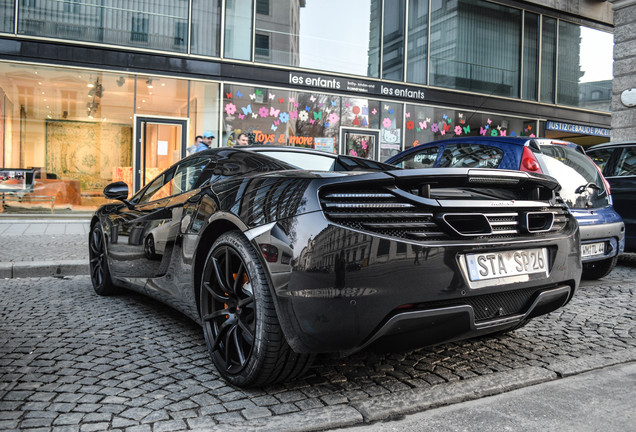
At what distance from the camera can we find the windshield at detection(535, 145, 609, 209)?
507 centimetres

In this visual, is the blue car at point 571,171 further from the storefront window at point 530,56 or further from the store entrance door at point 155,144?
the storefront window at point 530,56

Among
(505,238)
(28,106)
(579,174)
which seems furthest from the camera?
(28,106)

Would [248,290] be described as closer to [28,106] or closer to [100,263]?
[100,263]

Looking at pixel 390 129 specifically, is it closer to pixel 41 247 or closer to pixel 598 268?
pixel 598 268

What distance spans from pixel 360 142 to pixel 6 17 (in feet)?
29.2

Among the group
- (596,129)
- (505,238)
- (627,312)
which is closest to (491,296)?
(505,238)

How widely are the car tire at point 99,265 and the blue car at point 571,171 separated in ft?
9.50

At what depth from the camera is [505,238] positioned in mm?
2543

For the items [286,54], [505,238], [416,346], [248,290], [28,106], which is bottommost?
[416,346]

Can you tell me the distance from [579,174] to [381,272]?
400 cm

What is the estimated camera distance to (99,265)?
190 inches

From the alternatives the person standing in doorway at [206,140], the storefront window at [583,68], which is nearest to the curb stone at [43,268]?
the person standing in doorway at [206,140]

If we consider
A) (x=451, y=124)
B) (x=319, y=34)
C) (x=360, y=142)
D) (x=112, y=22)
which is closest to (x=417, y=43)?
(x=451, y=124)

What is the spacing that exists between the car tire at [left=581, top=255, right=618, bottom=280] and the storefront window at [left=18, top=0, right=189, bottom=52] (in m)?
10.6
